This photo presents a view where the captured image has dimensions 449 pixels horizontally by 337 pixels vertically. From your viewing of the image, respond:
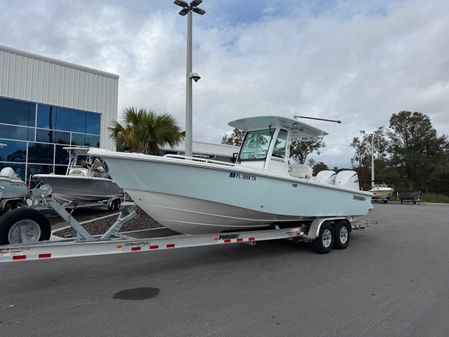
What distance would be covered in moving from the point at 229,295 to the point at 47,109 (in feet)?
61.9

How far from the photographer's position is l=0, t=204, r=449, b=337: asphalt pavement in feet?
13.8

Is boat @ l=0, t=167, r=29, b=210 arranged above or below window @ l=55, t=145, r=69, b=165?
below

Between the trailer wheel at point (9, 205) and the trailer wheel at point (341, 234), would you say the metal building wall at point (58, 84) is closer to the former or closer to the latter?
the trailer wheel at point (9, 205)

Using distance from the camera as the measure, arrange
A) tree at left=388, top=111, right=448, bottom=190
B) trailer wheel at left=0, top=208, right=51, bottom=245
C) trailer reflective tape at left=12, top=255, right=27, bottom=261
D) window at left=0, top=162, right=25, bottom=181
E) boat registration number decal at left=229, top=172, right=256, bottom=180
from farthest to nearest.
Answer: tree at left=388, top=111, right=448, bottom=190
window at left=0, top=162, right=25, bottom=181
boat registration number decal at left=229, top=172, right=256, bottom=180
trailer wheel at left=0, top=208, right=51, bottom=245
trailer reflective tape at left=12, top=255, right=27, bottom=261

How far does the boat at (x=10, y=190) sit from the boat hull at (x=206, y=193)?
8.85 meters

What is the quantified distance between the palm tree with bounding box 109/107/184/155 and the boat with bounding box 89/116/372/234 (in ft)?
21.2

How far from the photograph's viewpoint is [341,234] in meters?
9.09

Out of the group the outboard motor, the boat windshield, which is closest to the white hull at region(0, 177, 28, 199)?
the boat windshield

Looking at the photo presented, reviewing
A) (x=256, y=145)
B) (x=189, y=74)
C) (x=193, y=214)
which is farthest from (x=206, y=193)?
(x=189, y=74)

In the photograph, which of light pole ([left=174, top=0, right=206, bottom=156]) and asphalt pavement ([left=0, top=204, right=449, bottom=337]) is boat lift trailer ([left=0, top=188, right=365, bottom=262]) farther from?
light pole ([left=174, top=0, right=206, bottom=156])

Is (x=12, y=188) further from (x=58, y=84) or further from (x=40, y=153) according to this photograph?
(x=58, y=84)

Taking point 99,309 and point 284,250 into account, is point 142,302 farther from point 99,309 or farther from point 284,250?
point 284,250

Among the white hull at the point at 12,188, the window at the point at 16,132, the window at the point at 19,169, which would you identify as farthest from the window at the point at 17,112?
the white hull at the point at 12,188

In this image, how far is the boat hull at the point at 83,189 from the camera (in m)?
12.7
